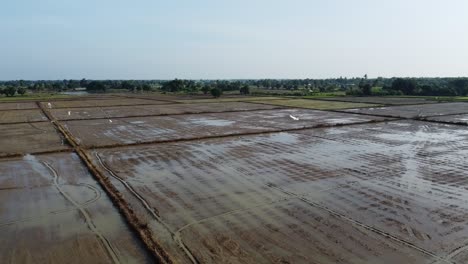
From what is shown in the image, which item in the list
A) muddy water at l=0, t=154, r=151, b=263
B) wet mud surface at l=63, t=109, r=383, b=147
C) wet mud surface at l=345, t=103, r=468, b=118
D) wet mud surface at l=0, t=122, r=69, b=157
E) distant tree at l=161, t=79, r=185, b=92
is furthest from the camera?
distant tree at l=161, t=79, r=185, b=92

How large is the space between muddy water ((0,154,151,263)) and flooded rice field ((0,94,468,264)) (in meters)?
0.03

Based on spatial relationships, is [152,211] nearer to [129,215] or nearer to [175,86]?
[129,215]

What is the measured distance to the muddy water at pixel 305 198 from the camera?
8.44m

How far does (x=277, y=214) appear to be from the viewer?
10.4 m

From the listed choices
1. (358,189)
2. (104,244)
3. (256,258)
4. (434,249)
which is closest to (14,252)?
(104,244)

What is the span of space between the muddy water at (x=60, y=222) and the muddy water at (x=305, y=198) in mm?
1049

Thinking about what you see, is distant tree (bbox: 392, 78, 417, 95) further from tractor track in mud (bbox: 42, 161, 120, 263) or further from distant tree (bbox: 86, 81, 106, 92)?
tractor track in mud (bbox: 42, 161, 120, 263)

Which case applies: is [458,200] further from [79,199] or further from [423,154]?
[79,199]

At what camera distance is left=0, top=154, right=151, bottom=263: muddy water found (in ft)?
26.6

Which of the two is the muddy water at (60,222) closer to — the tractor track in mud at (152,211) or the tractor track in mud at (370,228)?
the tractor track in mud at (152,211)

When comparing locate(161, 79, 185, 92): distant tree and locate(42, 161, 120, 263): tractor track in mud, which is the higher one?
locate(42, 161, 120, 263): tractor track in mud

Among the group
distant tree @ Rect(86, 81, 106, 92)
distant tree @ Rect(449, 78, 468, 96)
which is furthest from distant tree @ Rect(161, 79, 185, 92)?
distant tree @ Rect(449, 78, 468, 96)

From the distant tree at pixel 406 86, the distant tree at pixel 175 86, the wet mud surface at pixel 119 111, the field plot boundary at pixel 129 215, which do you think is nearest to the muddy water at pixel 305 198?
the field plot boundary at pixel 129 215

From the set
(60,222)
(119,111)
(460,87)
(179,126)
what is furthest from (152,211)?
(460,87)
